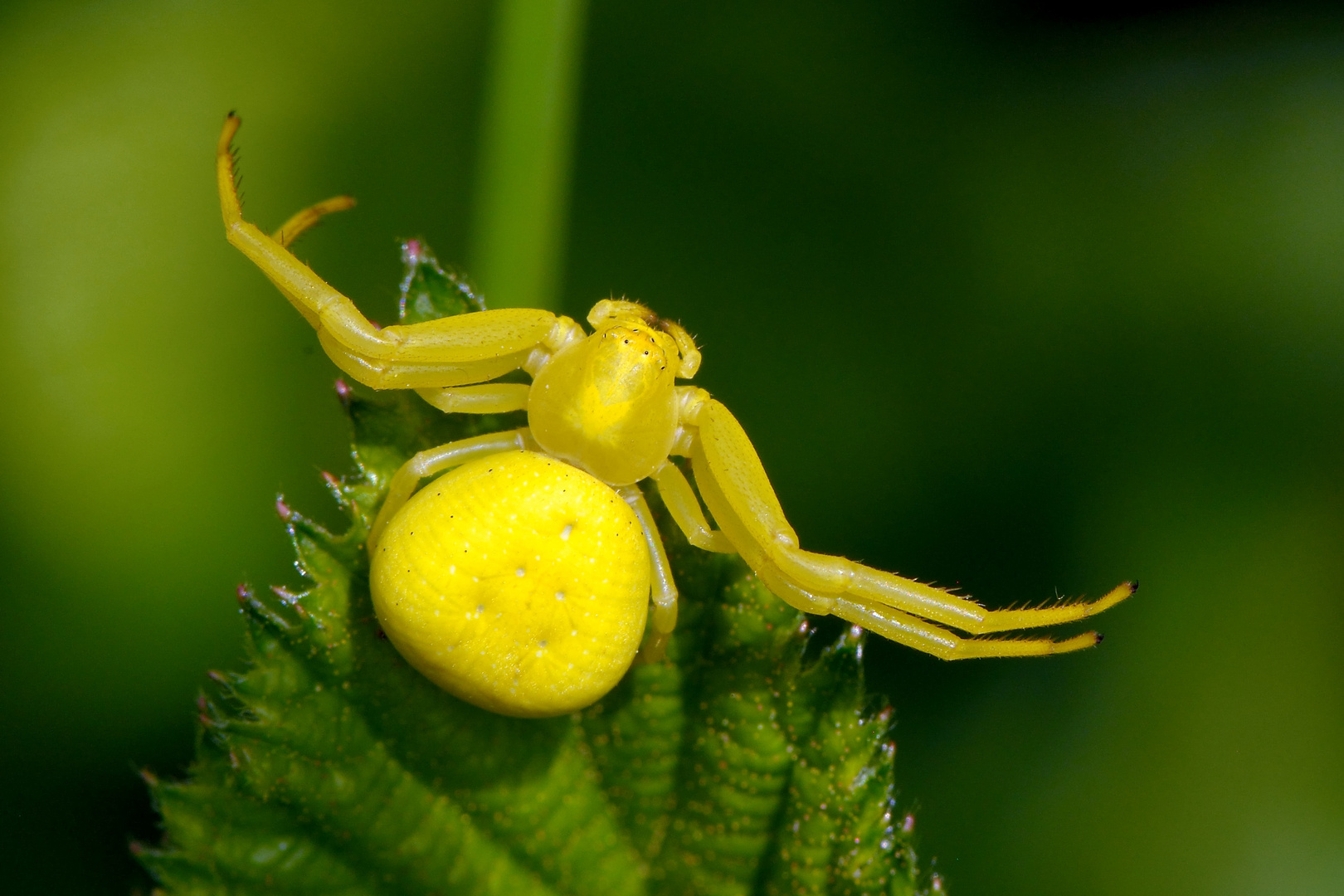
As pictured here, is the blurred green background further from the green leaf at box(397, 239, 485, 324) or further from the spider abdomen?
the spider abdomen

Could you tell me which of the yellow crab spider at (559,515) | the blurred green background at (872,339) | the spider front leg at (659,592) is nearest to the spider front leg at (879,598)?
the yellow crab spider at (559,515)

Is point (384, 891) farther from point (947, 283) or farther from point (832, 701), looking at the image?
point (947, 283)

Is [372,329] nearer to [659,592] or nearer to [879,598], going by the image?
[659,592]

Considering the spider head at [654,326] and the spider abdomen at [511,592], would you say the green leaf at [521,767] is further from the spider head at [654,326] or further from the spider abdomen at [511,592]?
the spider head at [654,326]

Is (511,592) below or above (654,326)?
below

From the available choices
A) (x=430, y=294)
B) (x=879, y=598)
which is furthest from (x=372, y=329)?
(x=879, y=598)

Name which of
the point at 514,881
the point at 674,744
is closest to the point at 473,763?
the point at 514,881
